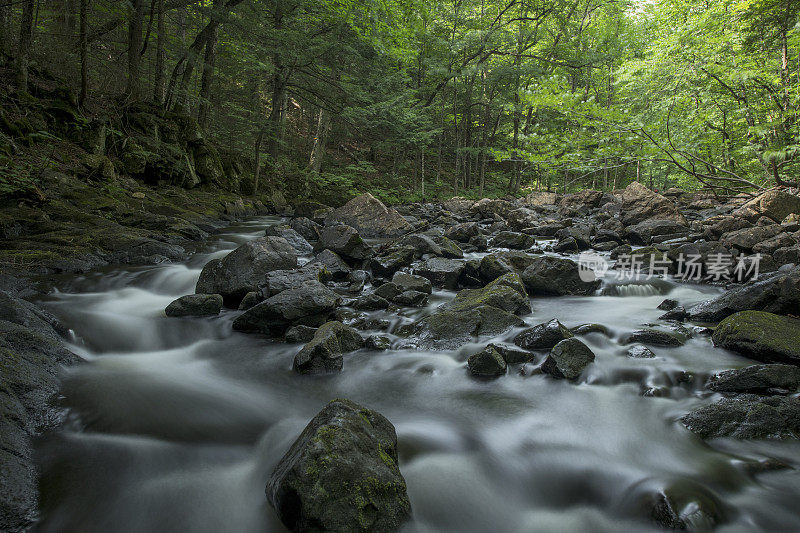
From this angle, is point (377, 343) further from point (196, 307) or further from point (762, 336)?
point (762, 336)

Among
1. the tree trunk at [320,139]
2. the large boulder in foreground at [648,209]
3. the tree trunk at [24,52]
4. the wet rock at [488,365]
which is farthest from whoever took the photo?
the tree trunk at [320,139]

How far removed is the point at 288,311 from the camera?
14.5 feet

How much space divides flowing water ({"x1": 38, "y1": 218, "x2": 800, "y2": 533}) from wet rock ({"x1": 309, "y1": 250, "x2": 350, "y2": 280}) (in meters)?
2.36

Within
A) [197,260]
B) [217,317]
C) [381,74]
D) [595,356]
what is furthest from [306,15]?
[595,356]

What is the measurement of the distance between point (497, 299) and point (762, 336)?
2.38m

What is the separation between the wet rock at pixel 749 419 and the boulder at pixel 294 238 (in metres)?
7.24

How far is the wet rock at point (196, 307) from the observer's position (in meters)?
4.98

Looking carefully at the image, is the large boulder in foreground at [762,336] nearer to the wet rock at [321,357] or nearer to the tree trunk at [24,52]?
the wet rock at [321,357]

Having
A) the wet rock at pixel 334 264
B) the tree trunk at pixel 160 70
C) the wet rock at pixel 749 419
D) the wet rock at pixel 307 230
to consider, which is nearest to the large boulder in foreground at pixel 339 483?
the wet rock at pixel 749 419

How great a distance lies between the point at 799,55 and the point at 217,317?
1269 cm

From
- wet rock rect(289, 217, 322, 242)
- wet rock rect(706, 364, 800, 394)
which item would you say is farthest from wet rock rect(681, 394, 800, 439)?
wet rock rect(289, 217, 322, 242)

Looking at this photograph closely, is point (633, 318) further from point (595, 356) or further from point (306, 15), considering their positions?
point (306, 15)

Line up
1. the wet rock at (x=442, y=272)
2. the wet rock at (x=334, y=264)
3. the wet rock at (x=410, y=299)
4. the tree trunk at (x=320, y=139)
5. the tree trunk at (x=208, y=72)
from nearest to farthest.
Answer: the wet rock at (x=410, y=299) → the wet rock at (x=442, y=272) → the wet rock at (x=334, y=264) → the tree trunk at (x=208, y=72) → the tree trunk at (x=320, y=139)

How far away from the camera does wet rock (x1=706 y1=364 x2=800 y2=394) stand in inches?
116
